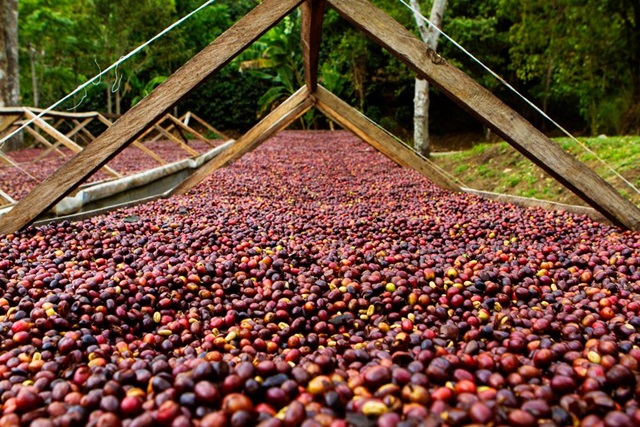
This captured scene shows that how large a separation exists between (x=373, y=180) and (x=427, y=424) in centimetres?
515

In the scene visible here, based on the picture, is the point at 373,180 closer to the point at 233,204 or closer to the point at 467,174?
the point at 233,204

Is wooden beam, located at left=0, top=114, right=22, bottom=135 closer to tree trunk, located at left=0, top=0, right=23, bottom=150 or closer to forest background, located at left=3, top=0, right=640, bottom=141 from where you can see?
forest background, located at left=3, top=0, right=640, bottom=141

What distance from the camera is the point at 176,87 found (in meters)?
2.23

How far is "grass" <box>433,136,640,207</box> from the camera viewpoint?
18.7 feet

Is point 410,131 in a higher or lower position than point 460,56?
lower

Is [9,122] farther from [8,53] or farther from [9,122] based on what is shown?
[8,53]

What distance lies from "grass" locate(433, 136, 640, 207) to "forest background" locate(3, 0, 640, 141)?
4.39 meters

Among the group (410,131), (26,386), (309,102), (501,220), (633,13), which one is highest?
(633,13)

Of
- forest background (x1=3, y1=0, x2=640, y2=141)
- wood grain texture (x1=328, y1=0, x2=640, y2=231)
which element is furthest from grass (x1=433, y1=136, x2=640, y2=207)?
forest background (x1=3, y1=0, x2=640, y2=141)

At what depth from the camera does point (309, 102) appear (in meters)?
6.24

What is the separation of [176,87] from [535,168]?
646 centimetres

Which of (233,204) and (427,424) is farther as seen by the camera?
(233,204)

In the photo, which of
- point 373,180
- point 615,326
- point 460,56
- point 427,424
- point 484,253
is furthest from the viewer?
point 460,56

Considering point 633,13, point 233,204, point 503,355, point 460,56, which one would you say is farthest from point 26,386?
point 460,56
